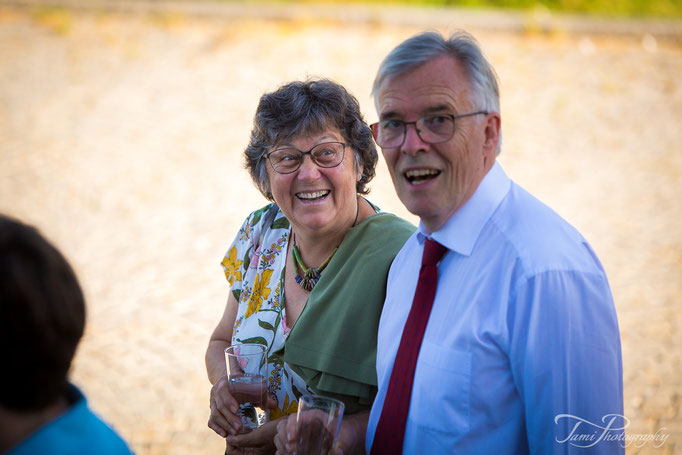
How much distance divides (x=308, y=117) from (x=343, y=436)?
1250mm

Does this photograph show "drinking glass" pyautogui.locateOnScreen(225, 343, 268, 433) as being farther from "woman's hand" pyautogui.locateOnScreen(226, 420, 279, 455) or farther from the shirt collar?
the shirt collar

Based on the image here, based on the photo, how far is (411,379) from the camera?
2027 mm

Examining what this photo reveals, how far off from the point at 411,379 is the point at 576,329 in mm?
529

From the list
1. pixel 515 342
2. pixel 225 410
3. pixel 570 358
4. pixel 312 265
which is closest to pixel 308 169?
pixel 312 265

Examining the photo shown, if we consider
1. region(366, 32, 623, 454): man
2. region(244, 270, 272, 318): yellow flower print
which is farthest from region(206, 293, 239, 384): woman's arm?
region(366, 32, 623, 454): man

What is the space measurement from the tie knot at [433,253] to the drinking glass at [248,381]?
0.73 m

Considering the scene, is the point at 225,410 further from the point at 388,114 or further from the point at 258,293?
the point at 388,114

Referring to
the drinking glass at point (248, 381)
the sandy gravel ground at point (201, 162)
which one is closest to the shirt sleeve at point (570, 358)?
the drinking glass at point (248, 381)

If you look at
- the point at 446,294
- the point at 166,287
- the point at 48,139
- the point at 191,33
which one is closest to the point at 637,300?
the point at 166,287

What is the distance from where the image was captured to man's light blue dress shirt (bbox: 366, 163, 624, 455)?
5.76 feet

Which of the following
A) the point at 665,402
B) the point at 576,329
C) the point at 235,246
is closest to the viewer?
the point at 576,329

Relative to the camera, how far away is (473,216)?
2043 mm

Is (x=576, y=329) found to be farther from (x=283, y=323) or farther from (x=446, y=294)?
(x=283, y=323)

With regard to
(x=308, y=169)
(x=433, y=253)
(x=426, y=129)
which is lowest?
(x=433, y=253)
